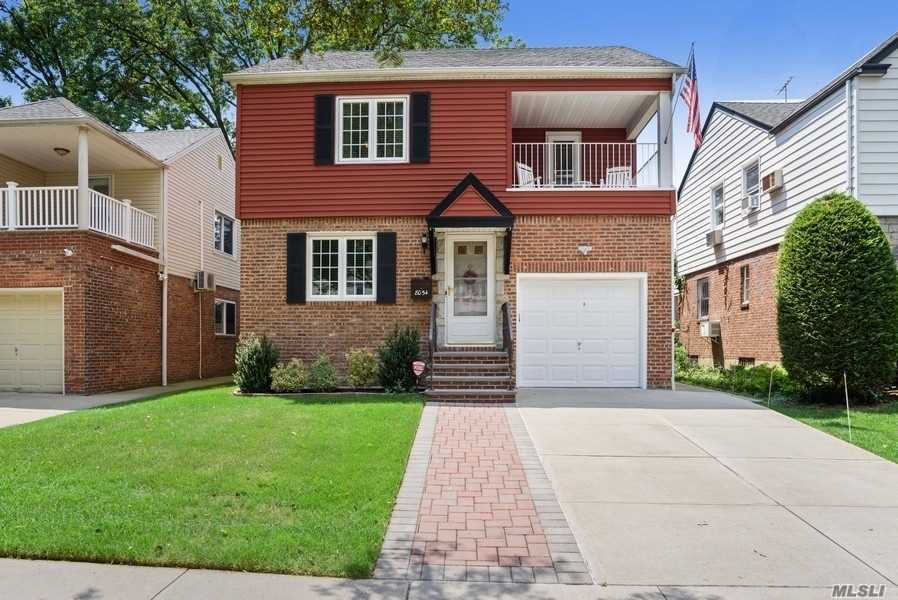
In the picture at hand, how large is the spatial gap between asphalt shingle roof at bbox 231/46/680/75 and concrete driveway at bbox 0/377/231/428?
6.98 m

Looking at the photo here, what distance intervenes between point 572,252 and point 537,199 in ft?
4.12

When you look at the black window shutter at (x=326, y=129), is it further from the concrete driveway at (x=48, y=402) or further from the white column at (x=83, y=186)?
the concrete driveway at (x=48, y=402)

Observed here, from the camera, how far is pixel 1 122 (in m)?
11.7

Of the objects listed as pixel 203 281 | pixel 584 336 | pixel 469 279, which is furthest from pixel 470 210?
pixel 203 281

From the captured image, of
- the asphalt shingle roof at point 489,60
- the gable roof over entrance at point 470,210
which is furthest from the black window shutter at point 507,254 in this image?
the asphalt shingle roof at point 489,60

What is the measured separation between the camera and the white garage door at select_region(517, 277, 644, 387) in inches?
456

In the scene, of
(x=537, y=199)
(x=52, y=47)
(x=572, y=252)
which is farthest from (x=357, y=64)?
(x=52, y=47)

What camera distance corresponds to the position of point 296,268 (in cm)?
1193

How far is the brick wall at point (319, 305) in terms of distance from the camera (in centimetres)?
1183

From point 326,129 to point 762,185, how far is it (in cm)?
1038

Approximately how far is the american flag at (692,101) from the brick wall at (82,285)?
1200 cm

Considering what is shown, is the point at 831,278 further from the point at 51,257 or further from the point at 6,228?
the point at 6,228

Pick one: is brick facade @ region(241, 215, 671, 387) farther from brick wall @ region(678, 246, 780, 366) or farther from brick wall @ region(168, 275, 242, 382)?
brick wall @ region(168, 275, 242, 382)

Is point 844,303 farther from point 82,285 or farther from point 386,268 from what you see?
point 82,285
